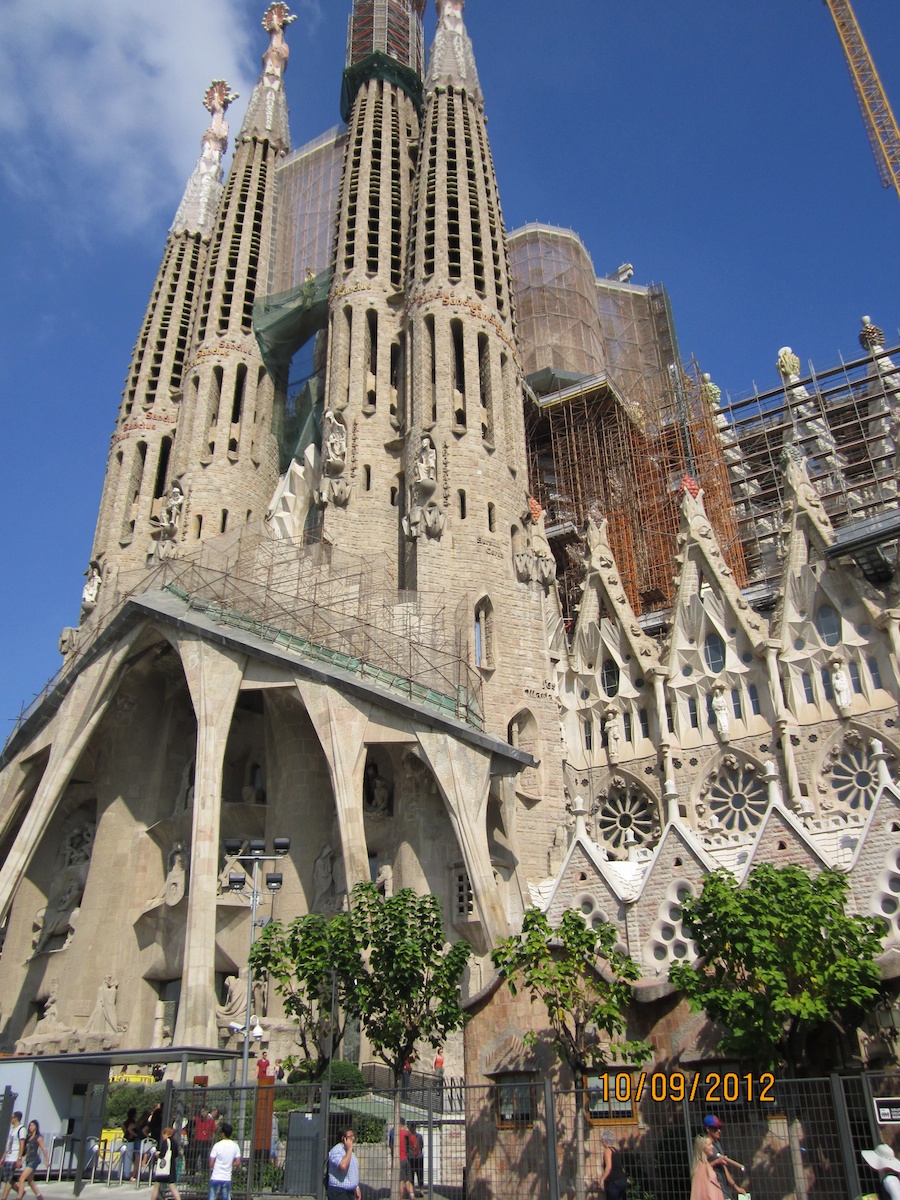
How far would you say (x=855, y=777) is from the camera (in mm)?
24609

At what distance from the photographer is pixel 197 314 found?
37.8 meters

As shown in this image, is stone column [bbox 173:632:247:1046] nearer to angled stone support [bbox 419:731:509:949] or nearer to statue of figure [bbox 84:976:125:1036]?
statue of figure [bbox 84:976:125:1036]

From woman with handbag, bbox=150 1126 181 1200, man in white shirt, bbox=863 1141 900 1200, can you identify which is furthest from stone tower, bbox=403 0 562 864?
man in white shirt, bbox=863 1141 900 1200

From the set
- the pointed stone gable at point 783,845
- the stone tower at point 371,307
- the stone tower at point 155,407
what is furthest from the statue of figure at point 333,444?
the pointed stone gable at point 783,845

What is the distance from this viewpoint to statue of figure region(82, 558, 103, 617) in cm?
3203

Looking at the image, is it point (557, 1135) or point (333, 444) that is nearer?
point (557, 1135)

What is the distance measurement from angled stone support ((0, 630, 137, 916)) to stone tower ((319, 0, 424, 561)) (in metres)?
6.70

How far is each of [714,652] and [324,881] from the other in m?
11.9

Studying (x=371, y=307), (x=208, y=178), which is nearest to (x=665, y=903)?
(x=371, y=307)

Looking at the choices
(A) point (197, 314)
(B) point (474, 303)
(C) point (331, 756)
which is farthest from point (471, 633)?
(A) point (197, 314)

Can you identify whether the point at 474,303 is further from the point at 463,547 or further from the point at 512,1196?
the point at 512,1196

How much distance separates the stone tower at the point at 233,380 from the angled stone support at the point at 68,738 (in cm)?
661

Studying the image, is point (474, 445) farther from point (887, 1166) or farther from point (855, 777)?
point (887, 1166)
